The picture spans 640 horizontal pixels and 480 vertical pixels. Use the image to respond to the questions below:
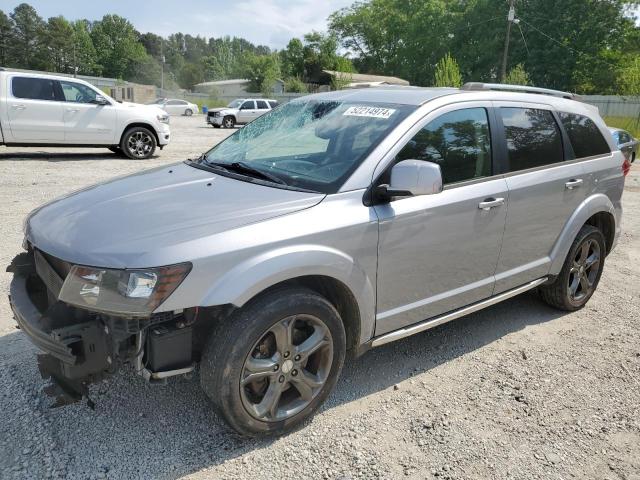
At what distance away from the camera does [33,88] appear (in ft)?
37.6

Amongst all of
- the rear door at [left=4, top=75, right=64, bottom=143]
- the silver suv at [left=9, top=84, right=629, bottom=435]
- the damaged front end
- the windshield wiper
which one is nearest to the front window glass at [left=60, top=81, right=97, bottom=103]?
the rear door at [left=4, top=75, right=64, bottom=143]

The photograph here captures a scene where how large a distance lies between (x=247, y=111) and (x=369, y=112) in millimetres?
27919

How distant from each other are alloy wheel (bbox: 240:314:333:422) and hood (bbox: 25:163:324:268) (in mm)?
587

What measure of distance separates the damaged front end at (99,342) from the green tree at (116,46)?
110 m

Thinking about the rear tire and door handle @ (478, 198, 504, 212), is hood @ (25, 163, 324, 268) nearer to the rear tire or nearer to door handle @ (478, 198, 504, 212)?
door handle @ (478, 198, 504, 212)

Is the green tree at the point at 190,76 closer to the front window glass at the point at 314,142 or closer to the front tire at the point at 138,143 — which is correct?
the front tire at the point at 138,143

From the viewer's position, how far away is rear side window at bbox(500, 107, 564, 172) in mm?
3729

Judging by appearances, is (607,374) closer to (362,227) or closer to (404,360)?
(404,360)

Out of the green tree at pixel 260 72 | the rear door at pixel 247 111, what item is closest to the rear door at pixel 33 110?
the rear door at pixel 247 111

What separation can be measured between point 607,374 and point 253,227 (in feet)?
8.73

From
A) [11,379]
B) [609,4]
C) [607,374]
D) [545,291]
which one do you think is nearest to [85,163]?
[11,379]

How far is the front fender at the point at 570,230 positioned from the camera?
4.11m

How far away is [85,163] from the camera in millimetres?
11836

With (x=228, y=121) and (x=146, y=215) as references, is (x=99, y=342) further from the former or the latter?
(x=228, y=121)
